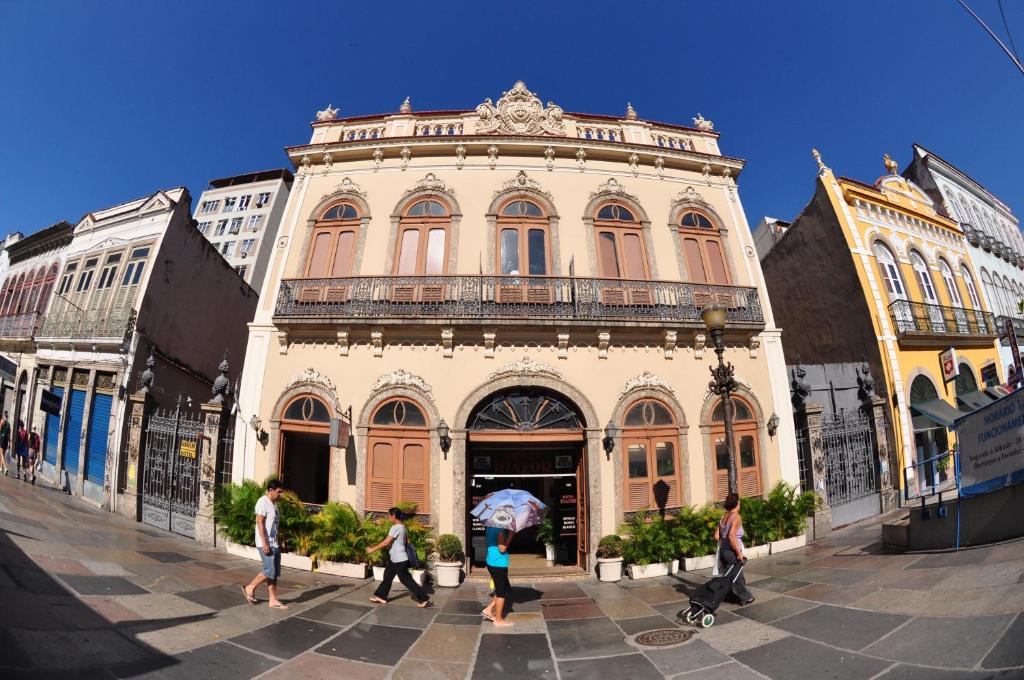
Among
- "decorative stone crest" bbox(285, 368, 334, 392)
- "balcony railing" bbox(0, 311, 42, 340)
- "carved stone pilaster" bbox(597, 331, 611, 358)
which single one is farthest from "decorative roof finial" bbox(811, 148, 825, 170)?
"balcony railing" bbox(0, 311, 42, 340)

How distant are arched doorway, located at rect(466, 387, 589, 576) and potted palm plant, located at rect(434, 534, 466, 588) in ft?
3.88

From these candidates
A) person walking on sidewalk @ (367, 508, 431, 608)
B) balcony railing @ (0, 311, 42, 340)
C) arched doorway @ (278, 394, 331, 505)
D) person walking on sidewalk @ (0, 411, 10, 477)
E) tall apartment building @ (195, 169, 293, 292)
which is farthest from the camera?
tall apartment building @ (195, 169, 293, 292)

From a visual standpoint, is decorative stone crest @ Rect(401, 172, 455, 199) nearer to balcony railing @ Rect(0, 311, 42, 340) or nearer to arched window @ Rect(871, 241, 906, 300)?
arched window @ Rect(871, 241, 906, 300)

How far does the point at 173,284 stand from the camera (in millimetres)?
15570

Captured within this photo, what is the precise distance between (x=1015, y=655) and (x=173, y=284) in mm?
20889

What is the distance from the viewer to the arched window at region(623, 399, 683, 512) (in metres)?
10.3

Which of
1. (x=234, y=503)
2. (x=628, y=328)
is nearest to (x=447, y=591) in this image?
(x=234, y=503)

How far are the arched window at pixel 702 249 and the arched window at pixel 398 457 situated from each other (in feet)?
27.6

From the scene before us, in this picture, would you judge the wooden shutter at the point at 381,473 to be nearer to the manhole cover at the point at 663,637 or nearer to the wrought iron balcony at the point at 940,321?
the manhole cover at the point at 663,637

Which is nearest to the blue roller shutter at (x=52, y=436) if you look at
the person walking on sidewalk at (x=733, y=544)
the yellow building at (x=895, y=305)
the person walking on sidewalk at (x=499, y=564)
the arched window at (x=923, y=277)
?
the person walking on sidewalk at (x=499, y=564)

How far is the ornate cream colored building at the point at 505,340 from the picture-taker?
10.4m

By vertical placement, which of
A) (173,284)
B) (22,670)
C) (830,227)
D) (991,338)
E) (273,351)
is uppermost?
(830,227)

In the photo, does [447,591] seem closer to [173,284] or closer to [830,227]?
[173,284]

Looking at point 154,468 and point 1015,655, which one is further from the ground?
point 154,468
